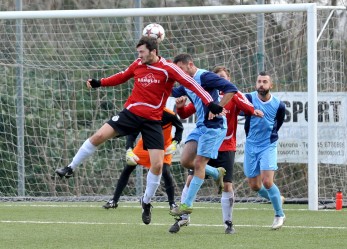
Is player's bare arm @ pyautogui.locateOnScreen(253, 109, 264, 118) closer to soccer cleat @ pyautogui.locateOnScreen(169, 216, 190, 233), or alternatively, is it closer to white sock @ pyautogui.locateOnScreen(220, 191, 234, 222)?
white sock @ pyautogui.locateOnScreen(220, 191, 234, 222)

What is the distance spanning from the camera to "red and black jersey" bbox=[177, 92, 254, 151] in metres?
11.2

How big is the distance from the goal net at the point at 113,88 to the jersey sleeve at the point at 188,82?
5.56 metres

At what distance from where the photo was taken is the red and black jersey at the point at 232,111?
1121cm

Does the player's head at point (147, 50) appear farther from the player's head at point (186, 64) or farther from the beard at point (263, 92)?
the beard at point (263, 92)

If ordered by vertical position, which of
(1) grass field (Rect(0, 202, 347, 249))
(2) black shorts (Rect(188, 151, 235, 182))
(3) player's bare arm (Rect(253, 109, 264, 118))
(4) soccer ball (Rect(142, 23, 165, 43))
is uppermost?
(4) soccer ball (Rect(142, 23, 165, 43))

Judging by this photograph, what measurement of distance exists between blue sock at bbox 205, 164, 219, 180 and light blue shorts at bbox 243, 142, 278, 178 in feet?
2.18

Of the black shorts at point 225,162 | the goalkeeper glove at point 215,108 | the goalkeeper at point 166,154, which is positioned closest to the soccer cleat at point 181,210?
the black shorts at point 225,162

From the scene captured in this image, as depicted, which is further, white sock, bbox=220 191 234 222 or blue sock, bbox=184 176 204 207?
white sock, bbox=220 191 234 222

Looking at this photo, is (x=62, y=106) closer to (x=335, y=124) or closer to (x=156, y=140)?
(x=335, y=124)

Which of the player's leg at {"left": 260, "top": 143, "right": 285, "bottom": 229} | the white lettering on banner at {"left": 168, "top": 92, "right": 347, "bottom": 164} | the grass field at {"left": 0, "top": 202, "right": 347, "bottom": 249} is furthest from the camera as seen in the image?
the white lettering on banner at {"left": 168, "top": 92, "right": 347, "bottom": 164}

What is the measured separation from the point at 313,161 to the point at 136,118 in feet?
13.8

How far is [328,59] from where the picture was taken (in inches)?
623

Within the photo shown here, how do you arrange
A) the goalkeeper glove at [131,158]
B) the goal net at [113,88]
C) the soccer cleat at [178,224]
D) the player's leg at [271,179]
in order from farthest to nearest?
the goal net at [113,88], the goalkeeper glove at [131,158], the player's leg at [271,179], the soccer cleat at [178,224]

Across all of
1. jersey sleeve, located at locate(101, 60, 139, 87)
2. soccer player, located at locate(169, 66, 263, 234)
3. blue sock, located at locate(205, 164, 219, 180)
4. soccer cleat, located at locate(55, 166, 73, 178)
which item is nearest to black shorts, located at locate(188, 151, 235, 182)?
soccer player, located at locate(169, 66, 263, 234)
